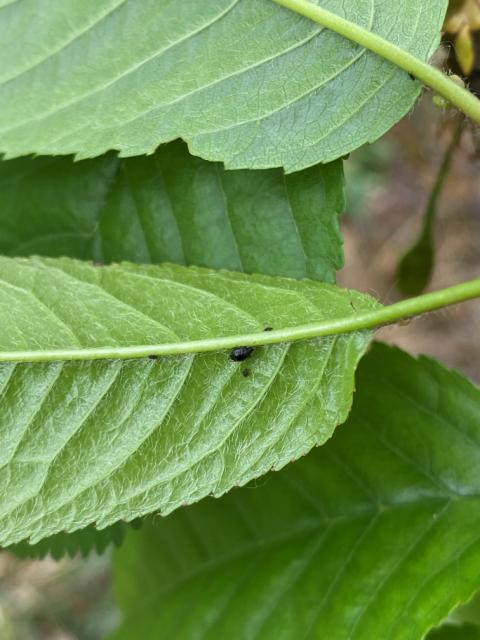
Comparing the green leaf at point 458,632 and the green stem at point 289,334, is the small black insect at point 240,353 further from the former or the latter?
the green leaf at point 458,632

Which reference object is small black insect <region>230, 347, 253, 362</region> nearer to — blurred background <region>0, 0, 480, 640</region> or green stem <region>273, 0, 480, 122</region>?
green stem <region>273, 0, 480, 122</region>

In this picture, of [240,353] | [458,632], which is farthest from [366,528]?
[240,353]

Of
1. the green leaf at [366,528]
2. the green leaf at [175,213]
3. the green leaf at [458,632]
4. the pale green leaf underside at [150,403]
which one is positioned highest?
the green leaf at [175,213]

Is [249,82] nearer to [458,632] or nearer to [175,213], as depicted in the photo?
[175,213]

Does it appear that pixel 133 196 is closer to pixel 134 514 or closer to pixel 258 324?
pixel 258 324

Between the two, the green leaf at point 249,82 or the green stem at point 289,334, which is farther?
the green leaf at point 249,82

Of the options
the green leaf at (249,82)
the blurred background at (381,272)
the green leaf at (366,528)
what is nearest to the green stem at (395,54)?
the green leaf at (249,82)

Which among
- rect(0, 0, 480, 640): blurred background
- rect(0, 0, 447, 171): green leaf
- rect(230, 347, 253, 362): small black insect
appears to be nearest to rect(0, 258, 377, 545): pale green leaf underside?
rect(230, 347, 253, 362): small black insect

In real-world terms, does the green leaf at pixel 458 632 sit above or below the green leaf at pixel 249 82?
below
